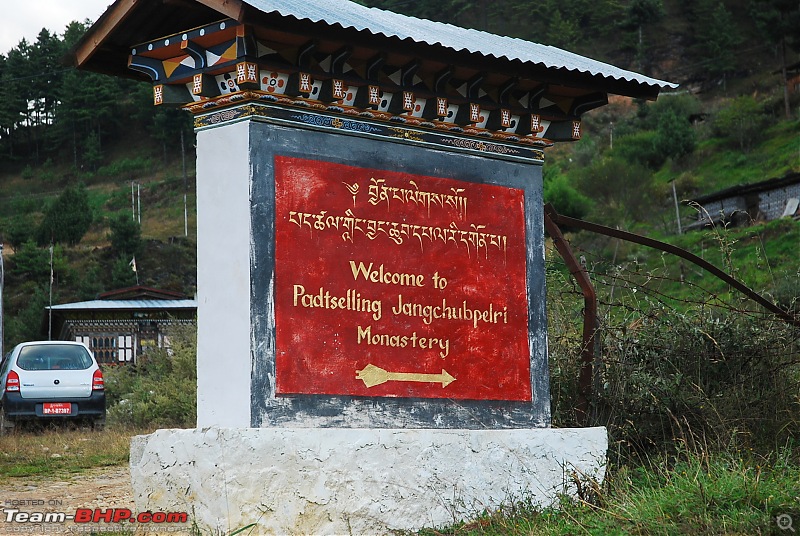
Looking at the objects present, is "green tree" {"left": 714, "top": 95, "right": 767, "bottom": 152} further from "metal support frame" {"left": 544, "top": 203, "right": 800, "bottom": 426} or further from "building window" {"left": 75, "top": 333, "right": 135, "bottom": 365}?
"metal support frame" {"left": 544, "top": 203, "right": 800, "bottom": 426}

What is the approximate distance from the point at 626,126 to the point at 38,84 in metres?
40.8

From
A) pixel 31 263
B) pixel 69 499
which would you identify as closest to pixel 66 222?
pixel 31 263

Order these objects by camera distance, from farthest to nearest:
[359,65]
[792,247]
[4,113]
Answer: [4,113] → [792,247] → [359,65]

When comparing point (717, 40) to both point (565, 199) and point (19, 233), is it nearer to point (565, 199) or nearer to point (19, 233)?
point (565, 199)

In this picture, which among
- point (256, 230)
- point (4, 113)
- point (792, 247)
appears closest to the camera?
point (256, 230)

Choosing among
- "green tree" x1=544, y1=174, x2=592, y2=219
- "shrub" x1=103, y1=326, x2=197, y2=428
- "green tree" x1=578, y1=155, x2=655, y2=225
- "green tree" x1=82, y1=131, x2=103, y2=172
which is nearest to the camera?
"shrub" x1=103, y1=326, x2=197, y2=428

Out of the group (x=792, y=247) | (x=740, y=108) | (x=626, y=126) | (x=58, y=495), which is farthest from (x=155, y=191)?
(x=58, y=495)

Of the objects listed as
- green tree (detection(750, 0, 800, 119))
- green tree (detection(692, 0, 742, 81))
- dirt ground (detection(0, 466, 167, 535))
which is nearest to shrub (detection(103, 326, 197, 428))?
dirt ground (detection(0, 466, 167, 535))

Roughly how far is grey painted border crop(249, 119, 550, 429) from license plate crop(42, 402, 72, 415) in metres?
9.13

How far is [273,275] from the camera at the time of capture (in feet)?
25.2

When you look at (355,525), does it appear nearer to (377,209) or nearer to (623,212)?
(377,209)

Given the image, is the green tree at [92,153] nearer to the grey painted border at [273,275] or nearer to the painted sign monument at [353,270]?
the painted sign monument at [353,270]

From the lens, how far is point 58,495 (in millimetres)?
9461

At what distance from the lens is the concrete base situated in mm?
7258
